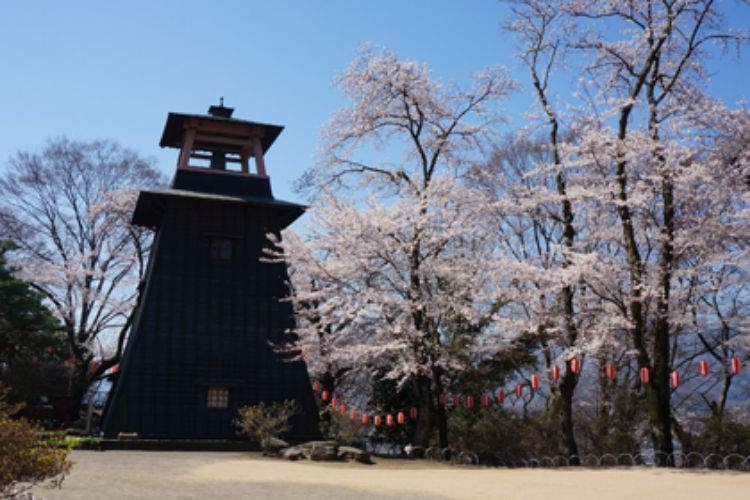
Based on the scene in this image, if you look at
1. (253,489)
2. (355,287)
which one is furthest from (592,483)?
(355,287)

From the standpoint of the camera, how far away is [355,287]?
18672mm

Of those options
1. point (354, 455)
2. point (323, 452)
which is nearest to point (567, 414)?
point (354, 455)

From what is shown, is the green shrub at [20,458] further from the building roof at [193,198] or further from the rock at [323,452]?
the building roof at [193,198]

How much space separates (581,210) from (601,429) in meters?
5.72

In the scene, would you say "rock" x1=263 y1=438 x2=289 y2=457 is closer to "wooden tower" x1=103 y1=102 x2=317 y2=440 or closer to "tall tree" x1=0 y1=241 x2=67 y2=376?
"wooden tower" x1=103 y1=102 x2=317 y2=440

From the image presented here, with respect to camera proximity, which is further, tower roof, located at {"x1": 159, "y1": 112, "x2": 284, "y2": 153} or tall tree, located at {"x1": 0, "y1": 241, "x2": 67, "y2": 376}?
tall tree, located at {"x1": 0, "y1": 241, "x2": 67, "y2": 376}

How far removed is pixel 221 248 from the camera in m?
20.0

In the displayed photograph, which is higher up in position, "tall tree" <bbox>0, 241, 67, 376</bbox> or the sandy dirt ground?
"tall tree" <bbox>0, 241, 67, 376</bbox>

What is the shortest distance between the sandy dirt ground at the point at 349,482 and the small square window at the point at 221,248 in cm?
690

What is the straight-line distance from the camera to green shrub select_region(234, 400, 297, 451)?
16.5m

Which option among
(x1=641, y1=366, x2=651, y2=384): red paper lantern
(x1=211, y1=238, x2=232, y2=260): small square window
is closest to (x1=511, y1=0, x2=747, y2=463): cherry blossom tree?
(x1=641, y1=366, x2=651, y2=384): red paper lantern

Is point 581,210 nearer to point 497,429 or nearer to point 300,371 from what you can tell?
point 497,429

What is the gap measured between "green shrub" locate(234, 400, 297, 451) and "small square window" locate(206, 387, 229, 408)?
53cm

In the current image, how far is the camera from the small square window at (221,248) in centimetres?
1984
